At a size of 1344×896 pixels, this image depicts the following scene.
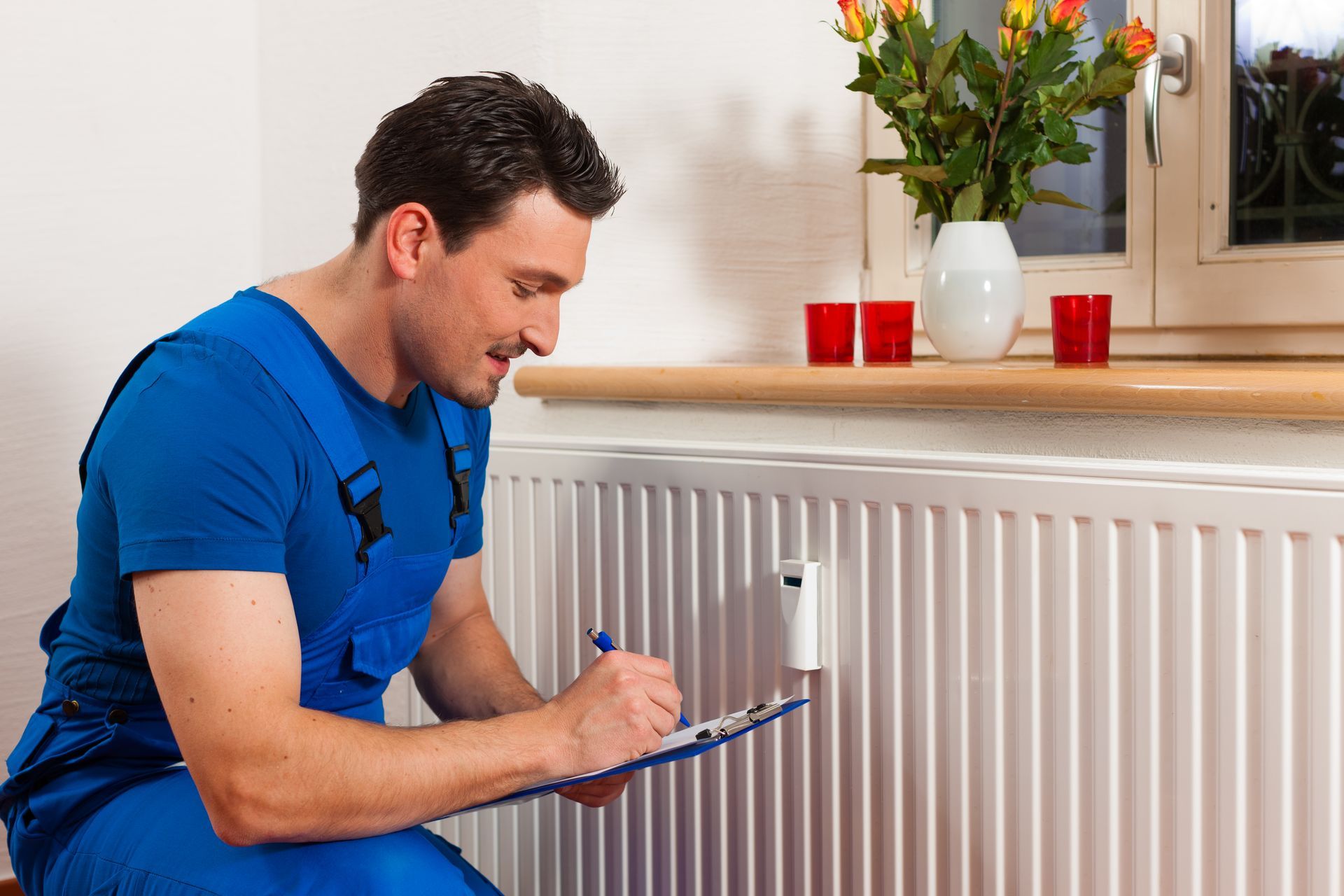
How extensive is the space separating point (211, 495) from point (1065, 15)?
37.6 inches

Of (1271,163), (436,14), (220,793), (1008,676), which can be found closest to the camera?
(220,793)

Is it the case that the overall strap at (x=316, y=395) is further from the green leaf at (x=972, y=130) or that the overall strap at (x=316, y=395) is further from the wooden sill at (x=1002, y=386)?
the green leaf at (x=972, y=130)

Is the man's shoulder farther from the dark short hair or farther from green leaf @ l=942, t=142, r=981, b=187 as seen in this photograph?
green leaf @ l=942, t=142, r=981, b=187

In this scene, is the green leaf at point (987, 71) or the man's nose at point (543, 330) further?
the green leaf at point (987, 71)

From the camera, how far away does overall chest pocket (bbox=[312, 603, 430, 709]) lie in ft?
3.63

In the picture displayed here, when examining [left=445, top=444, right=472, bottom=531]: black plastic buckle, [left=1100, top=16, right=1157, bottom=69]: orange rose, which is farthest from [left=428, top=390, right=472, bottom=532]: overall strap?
[left=1100, top=16, right=1157, bottom=69]: orange rose

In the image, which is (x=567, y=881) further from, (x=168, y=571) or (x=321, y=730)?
(x=168, y=571)

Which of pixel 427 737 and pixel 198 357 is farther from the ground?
pixel 198 357

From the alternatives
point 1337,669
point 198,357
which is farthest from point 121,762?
point 1337,669

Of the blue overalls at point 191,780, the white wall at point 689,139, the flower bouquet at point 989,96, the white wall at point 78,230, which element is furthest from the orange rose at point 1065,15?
the white wall at point 78,230

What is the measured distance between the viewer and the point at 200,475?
2.95 ft

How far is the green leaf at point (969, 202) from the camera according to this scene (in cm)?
136

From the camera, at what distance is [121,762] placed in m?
1.07

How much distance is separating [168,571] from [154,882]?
10.5 inches
